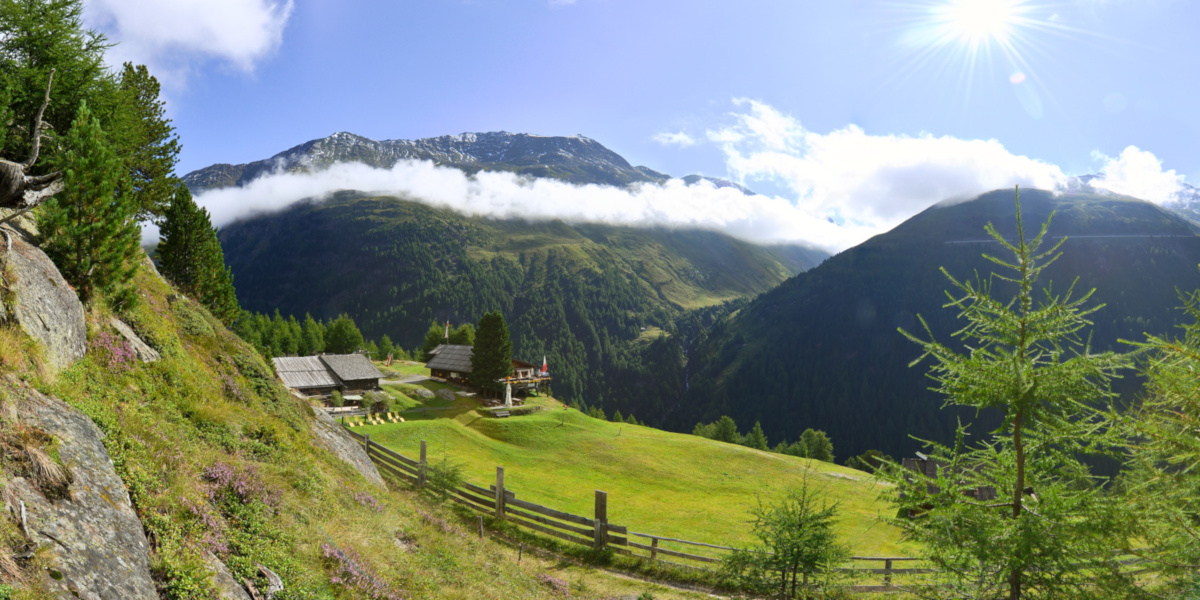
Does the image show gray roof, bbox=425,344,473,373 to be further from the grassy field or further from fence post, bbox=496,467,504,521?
fence post, bbox=496,467,504,521

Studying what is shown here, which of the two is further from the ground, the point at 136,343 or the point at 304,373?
the point at 136,343

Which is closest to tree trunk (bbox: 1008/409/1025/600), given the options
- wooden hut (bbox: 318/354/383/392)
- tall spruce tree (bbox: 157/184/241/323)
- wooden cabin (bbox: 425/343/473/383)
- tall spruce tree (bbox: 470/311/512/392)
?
tall spruce tree (bbox: 157/184/241/323)

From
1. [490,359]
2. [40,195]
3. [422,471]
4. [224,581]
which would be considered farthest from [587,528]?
Result: [490,359]

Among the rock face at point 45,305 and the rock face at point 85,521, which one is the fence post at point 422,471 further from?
the rock face at point 85,521

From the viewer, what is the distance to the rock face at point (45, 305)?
9.68 metres

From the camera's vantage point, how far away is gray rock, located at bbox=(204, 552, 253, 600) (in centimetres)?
668

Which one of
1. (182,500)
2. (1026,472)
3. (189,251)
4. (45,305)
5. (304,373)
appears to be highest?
(189,251)

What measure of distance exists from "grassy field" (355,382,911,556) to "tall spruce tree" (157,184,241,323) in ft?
52.2

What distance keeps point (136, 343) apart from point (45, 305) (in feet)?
9.85

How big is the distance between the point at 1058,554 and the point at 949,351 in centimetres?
322

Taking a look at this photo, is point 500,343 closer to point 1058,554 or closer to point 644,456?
point 644,456

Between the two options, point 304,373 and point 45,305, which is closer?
point 45,305

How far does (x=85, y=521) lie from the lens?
19.4ft

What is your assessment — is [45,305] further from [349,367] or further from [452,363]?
[452,363]
